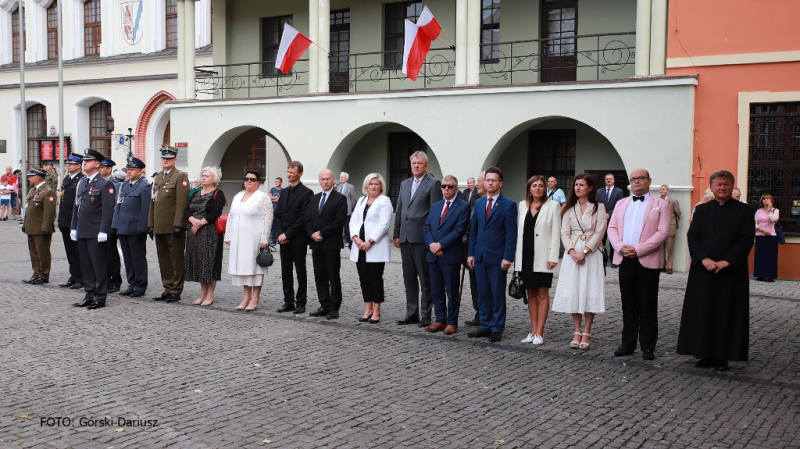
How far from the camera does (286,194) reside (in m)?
11.5

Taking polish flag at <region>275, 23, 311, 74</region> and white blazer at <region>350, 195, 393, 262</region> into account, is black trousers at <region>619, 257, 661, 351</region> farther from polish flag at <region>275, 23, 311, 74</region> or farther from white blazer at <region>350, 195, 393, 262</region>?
polish flag at <region>275, 23, 311, 74</region>

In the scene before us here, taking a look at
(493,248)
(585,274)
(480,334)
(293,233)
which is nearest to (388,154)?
(293,233)

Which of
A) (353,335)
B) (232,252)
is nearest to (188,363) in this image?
(353,335)

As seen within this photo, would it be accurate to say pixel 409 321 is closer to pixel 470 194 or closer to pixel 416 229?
pixel 416 229

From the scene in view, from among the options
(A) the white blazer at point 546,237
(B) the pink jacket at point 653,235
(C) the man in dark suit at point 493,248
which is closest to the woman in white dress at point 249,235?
(C) the man in dark suit at point 493,248

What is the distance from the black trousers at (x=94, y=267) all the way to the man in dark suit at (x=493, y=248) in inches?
198

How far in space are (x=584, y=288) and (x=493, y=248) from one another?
1.07 metres

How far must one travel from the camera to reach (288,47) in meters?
21.0

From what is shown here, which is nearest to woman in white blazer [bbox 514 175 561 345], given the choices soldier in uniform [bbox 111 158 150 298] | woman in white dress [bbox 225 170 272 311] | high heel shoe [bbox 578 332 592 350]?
high heel shoe [bbox 578 332 592 350]

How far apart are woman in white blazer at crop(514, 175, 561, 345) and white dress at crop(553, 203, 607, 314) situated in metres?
0.17

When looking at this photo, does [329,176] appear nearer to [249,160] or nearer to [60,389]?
[60,389]

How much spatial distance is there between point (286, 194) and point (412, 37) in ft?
29.7

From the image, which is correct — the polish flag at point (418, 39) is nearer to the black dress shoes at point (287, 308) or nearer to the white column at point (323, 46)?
the white column at point (323, 46)

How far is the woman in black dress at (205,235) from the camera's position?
11844 mm
